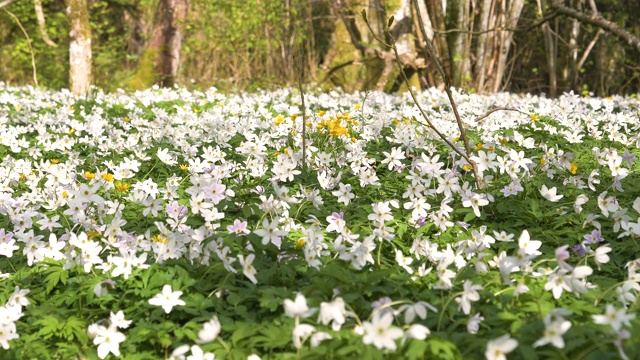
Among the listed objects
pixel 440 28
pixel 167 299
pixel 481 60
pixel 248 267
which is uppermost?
pixel 440 28

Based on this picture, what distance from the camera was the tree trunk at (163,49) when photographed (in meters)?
13.8

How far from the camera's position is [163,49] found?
14.0 meters

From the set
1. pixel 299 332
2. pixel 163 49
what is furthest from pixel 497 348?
pixel 163 49

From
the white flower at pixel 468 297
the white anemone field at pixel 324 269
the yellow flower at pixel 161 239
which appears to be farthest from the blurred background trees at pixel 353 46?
the white flower at pixel 468 297

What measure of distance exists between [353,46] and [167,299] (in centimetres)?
1257

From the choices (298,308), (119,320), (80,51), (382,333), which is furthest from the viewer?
(80,51)

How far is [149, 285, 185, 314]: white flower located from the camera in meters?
2.65

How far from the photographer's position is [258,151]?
477 centimetres

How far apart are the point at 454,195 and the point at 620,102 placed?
622 cm

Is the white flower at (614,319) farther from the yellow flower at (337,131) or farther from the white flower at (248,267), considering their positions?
the yellow flower at (337,131)

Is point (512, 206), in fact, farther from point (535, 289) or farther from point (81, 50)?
point (81, 50)

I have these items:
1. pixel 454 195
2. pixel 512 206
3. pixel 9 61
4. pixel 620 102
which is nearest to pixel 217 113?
pixel 454 195

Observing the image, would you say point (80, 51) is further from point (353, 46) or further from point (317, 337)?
point (317, 337)

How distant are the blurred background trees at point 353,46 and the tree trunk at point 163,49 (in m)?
0.02
